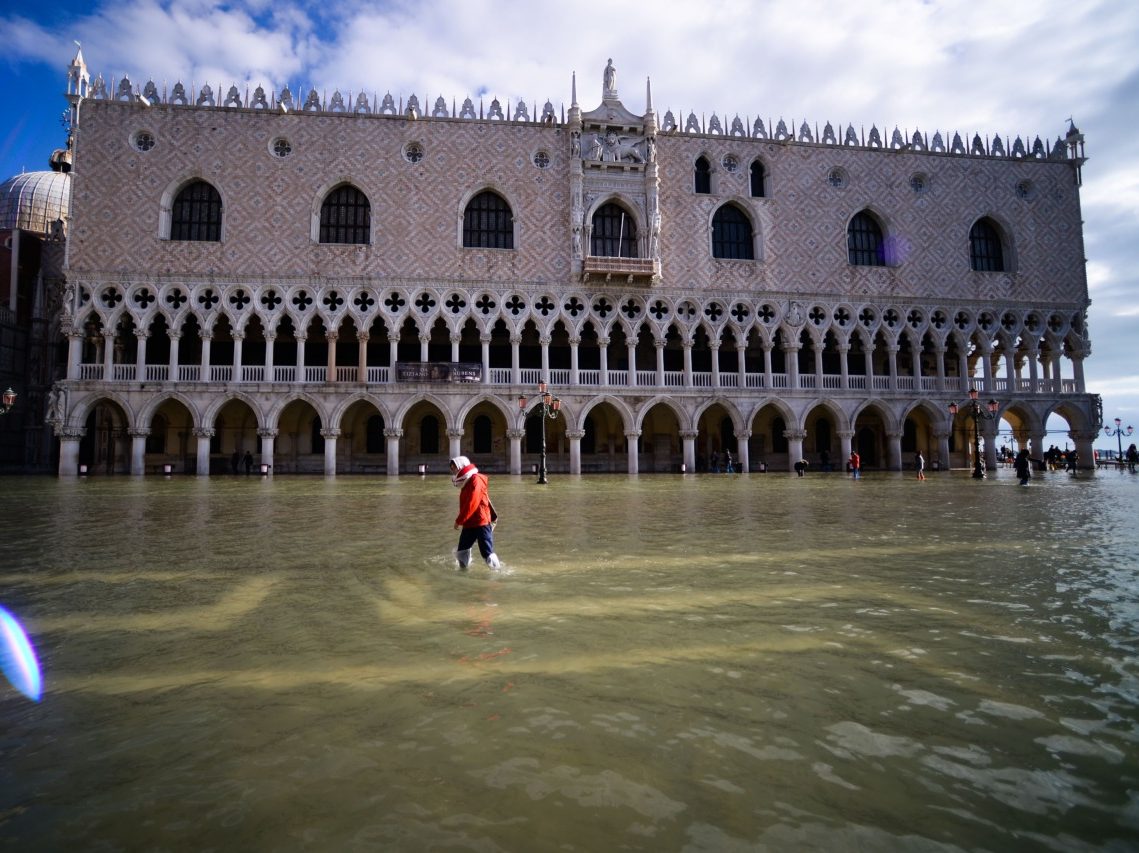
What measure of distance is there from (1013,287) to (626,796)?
35.9 meters

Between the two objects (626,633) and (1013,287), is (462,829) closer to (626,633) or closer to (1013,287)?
(626,633)

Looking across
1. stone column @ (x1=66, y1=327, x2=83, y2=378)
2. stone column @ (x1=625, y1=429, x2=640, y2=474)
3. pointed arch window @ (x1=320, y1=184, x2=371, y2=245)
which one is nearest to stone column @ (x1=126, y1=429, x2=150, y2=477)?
stone column @ (x1=66, y1=327, x2=83, y2=378)

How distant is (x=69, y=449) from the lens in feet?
78.6

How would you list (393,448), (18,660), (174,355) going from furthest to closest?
1. (393,448)
2. (174,355)
3. (18,660)

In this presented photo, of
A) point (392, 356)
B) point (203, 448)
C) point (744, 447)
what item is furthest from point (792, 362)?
point (203, 448)

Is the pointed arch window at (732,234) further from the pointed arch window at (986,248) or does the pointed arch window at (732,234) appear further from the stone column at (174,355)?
the stone column at (174,355)

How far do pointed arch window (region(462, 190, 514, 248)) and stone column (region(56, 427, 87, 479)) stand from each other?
54.2 ft

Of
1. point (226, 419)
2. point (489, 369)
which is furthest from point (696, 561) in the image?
point (226, 419)

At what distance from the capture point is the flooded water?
1.75m

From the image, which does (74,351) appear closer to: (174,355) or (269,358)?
(174,355)

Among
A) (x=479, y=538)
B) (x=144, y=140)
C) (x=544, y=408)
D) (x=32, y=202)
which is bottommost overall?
(x=479, y=538)

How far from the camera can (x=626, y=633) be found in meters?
3.45

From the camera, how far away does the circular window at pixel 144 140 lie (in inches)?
1011

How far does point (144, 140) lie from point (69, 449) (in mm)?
12567
